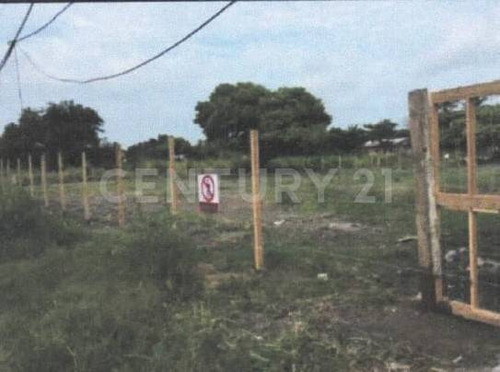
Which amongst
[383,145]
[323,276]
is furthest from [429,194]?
[383,145]

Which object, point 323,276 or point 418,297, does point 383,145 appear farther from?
point 418,297

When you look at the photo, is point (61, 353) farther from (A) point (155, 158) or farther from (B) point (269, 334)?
(A) point (155, 158)

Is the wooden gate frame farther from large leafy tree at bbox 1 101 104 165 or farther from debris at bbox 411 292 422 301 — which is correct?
large leafy tree at bbox 1 101 104 165

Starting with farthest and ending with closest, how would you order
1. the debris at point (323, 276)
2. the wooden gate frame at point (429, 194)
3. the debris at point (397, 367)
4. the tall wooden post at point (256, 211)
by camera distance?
the tall wooden post at point (256, 211), the debris at point (323, 276), the wooden gate frame at point (429, 194), the debris at point (397, 367)

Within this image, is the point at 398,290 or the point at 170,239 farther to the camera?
the point at 170,239

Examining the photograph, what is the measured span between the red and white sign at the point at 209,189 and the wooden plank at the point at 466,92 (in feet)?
11.8

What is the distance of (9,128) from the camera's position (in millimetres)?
54312

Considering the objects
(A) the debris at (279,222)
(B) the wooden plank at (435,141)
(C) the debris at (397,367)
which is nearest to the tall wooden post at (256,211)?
(B) the wooden plank at (435,141)

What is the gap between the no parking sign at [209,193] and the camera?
Result: 9.03 m

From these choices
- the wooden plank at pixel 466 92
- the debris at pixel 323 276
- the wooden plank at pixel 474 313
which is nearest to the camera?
the wooden plank at pixel 466 92

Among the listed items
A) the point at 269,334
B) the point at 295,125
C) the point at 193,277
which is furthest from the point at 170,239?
the point at 295,125

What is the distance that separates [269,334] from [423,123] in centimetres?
237

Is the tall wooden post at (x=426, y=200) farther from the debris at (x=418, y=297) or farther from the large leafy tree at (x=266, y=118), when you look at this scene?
the large leafy tree at (x=266, y=118)

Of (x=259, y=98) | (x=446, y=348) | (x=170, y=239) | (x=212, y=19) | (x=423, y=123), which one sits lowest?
(x=446, y=348)
